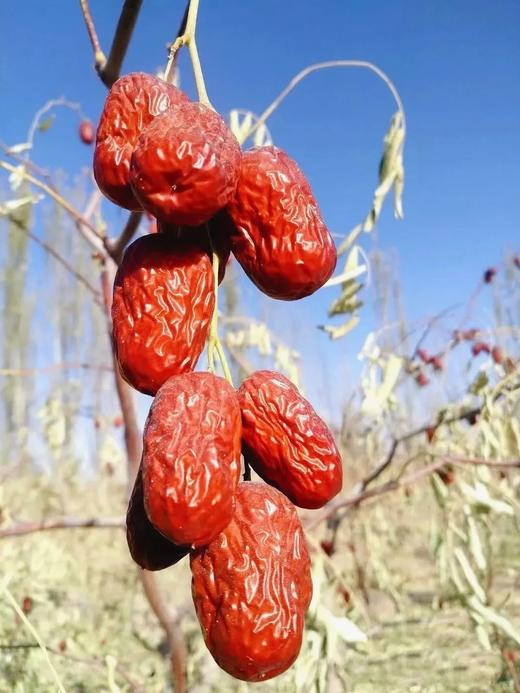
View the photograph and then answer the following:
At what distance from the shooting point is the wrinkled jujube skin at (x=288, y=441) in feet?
1.98

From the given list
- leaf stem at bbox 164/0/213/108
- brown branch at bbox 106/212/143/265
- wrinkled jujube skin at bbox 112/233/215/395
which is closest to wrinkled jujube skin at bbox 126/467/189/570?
wrinkled jujube skin at bbox 112/233/215/395

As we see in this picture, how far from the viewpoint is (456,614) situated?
462 cm

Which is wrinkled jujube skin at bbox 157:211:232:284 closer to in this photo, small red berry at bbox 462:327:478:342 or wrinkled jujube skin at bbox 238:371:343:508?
wrinkled jujube skin at bbox 238:371:343:508

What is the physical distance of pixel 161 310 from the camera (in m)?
0.60

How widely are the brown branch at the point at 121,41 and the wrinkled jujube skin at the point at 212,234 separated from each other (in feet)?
1.32

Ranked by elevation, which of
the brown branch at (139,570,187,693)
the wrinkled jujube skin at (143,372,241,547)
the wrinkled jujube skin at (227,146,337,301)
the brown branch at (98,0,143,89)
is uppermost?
the brown branch at (98,0,143,89)

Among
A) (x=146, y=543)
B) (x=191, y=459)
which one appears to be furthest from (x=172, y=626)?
(x=191, y=459)

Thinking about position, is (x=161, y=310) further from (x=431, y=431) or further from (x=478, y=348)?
(x=478, y=348)

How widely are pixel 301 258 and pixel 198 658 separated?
87.6 inches

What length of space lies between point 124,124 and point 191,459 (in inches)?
13.3

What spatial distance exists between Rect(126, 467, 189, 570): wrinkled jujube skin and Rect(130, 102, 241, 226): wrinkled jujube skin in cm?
24

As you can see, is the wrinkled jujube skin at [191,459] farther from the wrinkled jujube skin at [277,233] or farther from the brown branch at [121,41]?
the brown branch at [121,41]

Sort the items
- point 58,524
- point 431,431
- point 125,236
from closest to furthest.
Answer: point 125,236 → point 58,524 → point 431,431

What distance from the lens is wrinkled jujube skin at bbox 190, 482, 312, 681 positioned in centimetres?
56
